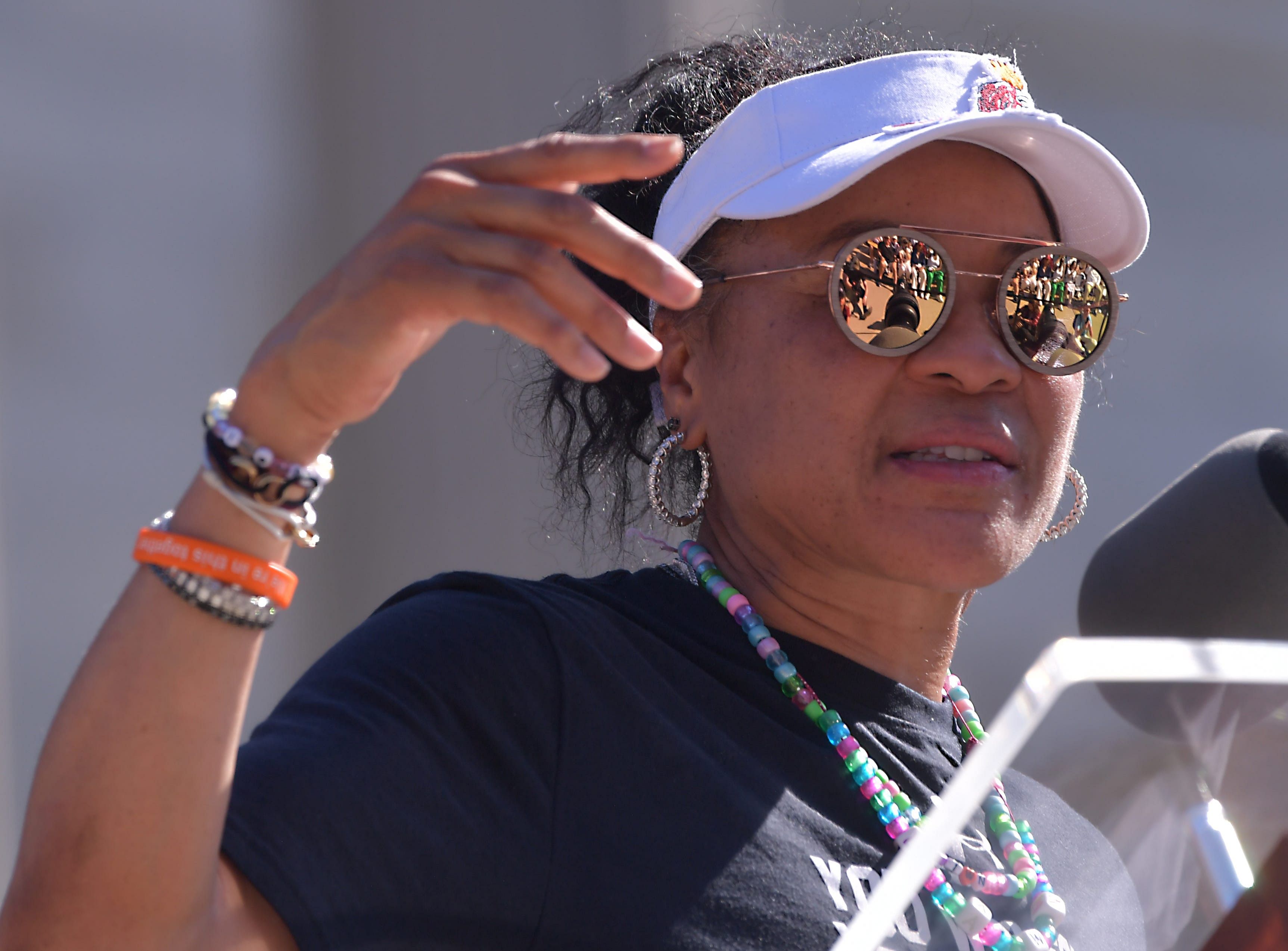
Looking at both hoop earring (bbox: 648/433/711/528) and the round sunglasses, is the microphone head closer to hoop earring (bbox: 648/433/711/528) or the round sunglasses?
the round sunglasses

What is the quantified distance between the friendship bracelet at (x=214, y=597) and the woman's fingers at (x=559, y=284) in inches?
11.7

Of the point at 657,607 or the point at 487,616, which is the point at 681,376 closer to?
the point at 657,607

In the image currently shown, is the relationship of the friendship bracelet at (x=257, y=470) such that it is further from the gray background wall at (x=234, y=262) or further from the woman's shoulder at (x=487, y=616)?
the gray background wall at (x=234, y=262)

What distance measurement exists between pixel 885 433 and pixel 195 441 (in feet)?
8.07

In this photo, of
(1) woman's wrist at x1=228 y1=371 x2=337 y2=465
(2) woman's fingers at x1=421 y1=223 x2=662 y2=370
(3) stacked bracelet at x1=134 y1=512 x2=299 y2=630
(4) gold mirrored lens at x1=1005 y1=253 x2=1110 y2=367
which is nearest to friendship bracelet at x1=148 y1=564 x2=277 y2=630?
(3) stacked bracelet at x1=134 y1=512 x2=299 y2=630

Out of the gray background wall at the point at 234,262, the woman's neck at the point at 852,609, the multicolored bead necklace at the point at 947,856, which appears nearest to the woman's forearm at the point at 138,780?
the multicolored bead necklace at the point at 947,856

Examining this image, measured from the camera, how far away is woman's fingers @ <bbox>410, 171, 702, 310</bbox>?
1004mm

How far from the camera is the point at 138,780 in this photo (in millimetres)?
1006

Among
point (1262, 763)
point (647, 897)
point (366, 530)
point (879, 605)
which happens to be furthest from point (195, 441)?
point (1262, 763)

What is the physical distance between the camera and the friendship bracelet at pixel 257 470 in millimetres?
1043

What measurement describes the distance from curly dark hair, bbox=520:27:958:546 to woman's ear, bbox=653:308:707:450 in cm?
5

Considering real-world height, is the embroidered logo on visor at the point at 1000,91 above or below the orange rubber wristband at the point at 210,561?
above

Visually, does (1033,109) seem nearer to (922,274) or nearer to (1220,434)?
(922,274)

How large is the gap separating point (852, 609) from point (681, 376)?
418 mm
